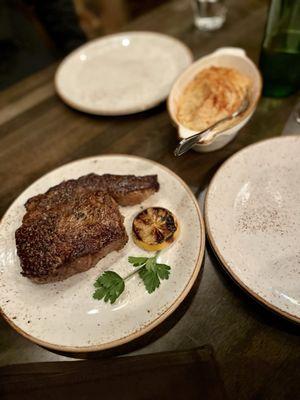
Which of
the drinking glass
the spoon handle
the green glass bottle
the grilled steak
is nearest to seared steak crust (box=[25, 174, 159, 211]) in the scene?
the grilled steak

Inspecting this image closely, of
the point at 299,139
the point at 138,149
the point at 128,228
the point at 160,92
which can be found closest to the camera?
the point at 128,228

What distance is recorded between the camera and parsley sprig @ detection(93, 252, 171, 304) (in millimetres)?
1021

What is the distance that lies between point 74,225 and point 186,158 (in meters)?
0.63

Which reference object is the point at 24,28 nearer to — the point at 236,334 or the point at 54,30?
the point at 54,30

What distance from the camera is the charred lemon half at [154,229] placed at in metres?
1.10

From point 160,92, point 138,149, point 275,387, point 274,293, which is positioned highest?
point 160,92

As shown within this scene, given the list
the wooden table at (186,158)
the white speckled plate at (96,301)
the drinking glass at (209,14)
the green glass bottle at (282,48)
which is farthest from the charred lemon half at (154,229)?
the drinking glass at (209,14)

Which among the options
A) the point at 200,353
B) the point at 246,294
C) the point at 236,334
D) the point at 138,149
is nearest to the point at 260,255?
the point at 246,294

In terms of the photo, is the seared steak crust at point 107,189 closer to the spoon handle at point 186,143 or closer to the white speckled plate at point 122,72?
the spoon handle at point 186,143

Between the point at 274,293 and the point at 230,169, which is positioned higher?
the point at 230,169

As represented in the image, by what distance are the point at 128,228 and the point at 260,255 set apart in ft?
1.59

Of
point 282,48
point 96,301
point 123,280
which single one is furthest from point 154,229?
point 282,48

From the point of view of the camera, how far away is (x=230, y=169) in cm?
126

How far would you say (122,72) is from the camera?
1.86 metres
